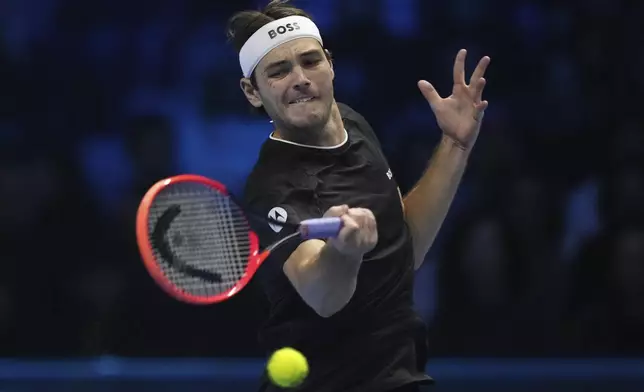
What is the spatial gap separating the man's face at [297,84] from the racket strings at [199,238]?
23cm

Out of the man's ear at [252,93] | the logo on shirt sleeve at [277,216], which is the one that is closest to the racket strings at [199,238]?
the logo on shirt sleeve at [277,216]

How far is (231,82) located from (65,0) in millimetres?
799

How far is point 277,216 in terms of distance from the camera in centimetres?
246

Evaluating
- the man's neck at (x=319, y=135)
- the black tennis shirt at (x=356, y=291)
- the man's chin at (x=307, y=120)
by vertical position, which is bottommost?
the black tennis shirt at (x=356, y=291)

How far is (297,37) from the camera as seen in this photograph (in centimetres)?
264

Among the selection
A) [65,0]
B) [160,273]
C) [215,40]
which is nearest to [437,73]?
[215,40]

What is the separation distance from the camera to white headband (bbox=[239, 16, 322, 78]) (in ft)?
8.63

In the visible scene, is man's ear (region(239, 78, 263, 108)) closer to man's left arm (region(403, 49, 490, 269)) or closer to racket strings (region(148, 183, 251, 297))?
racket strings (region(148, 183, 251, 297))

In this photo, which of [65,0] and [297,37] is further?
[65,0]

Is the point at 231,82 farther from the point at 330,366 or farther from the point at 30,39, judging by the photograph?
the point at 330,366

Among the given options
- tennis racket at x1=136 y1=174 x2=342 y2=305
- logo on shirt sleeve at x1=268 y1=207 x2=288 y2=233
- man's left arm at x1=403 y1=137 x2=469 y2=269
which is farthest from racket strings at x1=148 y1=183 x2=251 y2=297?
man's left arm at x1=403 y1=137 x2=469 y2=269

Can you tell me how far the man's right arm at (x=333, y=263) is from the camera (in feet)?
7.28

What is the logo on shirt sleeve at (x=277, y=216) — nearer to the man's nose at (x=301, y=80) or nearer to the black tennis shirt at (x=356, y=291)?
the black tennis shirt at (x=356, y=291)

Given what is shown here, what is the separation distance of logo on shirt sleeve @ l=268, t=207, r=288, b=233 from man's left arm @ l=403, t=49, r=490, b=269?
459mm
